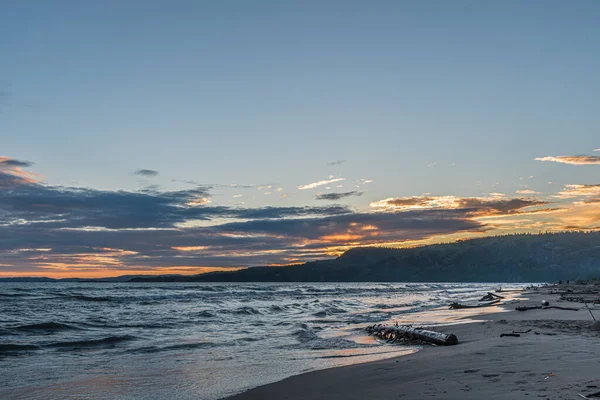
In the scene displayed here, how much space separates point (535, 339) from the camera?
12.8m

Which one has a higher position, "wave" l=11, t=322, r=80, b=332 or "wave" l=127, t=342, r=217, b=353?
"wave" l=11, t=322, r=80, b=332

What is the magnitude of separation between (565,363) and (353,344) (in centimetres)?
883

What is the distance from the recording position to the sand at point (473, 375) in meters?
7.05

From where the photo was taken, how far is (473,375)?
8.48 meters

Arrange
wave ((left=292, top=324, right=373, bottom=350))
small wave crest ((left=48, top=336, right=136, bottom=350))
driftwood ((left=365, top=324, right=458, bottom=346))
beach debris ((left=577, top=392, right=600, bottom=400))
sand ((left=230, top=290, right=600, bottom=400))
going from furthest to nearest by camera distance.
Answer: small wave crest ((left=48, top=336, right=136, bottom=350)) < wave ((left=292, top=324, right=373, bottom=350)) < driftwood ((left=365, top=324, right=458, bottom=346)) < sand ((left=230, top=290, right=600, bottom=400)) < beach debris ((left=577, top=392, right=600, bottom=400))

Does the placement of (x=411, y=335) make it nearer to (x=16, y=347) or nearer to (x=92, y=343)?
(x=92, y=343)

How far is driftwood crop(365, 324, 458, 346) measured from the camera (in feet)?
47.7

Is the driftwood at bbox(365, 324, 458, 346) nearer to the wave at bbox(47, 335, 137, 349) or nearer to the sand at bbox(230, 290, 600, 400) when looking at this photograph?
the sand at bbox(230, 290, 600, 400)

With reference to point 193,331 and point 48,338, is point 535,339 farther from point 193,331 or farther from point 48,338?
point 48,338

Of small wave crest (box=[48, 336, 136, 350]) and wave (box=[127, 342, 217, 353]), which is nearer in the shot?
wave (box=[127, 342, 217, 353])

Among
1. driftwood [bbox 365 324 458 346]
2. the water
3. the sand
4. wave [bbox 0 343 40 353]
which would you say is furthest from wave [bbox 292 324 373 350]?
wave [bbox 0 343 40 353]

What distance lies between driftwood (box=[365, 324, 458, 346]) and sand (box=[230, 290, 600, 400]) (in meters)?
1.58

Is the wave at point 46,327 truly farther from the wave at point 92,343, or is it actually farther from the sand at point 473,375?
the sand at point 473,375

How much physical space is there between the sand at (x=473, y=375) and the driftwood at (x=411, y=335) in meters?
1.58
